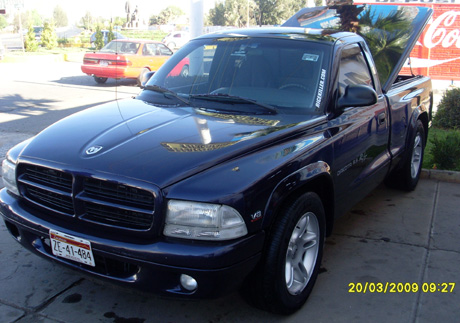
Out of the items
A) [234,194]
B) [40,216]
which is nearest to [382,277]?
[234,194]

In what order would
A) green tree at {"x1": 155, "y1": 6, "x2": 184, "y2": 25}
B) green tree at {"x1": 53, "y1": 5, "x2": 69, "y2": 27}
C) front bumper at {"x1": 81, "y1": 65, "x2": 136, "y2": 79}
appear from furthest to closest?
green tree at {"x1": 155, "y1": 6, "x2": 184, "y2": 25}, green tree at {"x1": 53, "y1": 5, "x2": 69, "y2": 27}, front bumper at {"x1": 81, "y1": 65, "x2": 136, "y2": 79}

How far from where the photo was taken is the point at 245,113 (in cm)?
362

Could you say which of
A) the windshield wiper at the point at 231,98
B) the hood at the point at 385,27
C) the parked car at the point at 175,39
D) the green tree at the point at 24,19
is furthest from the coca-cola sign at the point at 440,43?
the parked car at the point at 175,39

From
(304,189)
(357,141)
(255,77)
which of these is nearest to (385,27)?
(357,141)

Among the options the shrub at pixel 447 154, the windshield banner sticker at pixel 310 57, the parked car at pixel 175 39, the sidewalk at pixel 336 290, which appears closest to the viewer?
the sidewalk at pixel 336 290

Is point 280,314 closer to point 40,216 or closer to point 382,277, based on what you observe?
point 382,277

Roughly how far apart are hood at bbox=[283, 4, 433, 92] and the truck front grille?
3236 mm

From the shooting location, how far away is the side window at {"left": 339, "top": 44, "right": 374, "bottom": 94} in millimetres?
4083

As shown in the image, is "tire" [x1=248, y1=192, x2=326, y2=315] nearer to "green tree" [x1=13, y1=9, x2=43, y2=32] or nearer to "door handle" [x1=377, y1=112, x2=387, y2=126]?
"door handle" [x1=377, y1=112, x2=387, y2=126]

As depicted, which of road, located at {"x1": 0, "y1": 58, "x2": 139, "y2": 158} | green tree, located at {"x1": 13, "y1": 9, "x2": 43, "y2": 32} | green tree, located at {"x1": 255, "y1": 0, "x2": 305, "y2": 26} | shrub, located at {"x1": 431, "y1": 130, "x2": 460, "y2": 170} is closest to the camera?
shrub, located at {"x1": 431, "y1": 130, "x2": 460, "y2": 170}

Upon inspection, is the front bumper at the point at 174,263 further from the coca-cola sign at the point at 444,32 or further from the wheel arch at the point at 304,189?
the coca-cola sign at the point at 444,32

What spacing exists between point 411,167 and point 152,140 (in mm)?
3695

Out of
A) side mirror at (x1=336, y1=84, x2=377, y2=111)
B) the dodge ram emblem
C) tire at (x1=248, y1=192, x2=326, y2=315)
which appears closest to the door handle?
side mirror at (x1=336, y1=84, x2=377, y2=111)

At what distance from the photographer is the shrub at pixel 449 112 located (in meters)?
8.75
